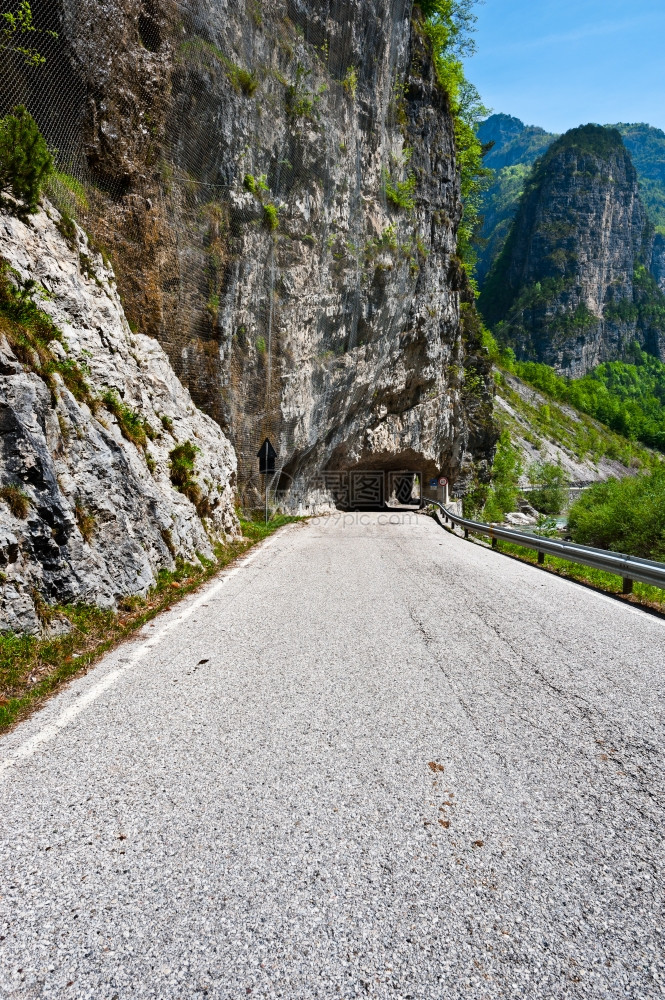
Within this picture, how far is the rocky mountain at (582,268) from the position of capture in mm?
114125

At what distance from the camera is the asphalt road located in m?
1.63

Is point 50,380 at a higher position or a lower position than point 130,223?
lower

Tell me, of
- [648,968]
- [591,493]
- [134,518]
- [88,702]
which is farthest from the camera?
[591,493]

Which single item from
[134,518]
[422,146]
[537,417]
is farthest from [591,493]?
[537,417]

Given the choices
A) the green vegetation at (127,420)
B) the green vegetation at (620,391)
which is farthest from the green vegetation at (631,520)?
the green vegetation at (620,391)

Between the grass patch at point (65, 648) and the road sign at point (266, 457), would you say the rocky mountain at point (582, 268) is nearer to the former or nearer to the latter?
the road sign at point (266, 457)

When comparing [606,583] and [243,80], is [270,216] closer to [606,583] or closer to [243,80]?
[243,80]

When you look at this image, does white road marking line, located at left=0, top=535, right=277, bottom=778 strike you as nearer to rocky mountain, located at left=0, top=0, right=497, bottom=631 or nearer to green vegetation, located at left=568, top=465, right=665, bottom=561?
rocky mountain, located at left=0, top=0, right=497, bottom=631

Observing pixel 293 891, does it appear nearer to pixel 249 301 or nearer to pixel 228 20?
pixel 249 301

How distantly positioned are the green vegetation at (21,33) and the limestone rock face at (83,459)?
2568 mm

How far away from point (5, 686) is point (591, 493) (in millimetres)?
31344

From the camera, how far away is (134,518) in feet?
22.6

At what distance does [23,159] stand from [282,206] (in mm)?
12031

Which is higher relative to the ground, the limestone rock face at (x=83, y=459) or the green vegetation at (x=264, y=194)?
the green vegetation at (x=264, y=194)
